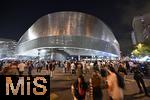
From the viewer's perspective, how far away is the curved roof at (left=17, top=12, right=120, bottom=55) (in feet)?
310

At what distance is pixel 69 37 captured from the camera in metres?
94.0

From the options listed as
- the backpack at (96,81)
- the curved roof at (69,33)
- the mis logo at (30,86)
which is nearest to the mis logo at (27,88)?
the mis logo at (30,86)

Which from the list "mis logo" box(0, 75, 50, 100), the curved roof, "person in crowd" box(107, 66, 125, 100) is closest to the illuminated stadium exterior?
the curved roof

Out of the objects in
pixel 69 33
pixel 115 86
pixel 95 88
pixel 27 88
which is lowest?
pixel 95 88

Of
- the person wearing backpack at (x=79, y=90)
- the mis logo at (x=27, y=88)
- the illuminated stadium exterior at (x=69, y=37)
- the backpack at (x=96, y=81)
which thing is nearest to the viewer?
the mis logo at (x=27, y=88)

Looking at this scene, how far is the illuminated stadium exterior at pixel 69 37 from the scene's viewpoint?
94312 mm

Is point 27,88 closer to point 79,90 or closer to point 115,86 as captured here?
point 115,86

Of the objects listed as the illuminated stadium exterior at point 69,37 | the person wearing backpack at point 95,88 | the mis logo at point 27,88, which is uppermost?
the illuminated stadium exterior at point 69,37

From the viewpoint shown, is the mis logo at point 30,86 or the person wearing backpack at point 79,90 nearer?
the mis logo at point 30,86

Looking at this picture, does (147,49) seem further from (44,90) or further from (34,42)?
(44,90)

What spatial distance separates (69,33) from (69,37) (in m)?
1.57

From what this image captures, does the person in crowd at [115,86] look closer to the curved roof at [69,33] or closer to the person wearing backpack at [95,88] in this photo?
the person wearing backpack at [95,88]

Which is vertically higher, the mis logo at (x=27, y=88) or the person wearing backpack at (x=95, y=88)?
the mis logo at (x=27, y=88)

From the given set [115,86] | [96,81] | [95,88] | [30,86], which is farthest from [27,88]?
[96,81]
